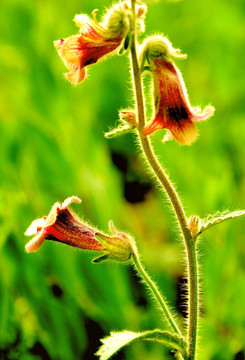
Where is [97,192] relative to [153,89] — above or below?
above

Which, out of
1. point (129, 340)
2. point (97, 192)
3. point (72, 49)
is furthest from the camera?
point (97, 192)

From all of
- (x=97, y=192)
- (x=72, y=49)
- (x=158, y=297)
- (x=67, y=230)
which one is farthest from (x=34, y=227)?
(x=97, y=192)

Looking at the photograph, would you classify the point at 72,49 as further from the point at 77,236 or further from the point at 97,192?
the point at 97,192

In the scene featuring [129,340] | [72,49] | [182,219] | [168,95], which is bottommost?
[129,340]

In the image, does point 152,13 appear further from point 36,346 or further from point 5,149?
point 36,346

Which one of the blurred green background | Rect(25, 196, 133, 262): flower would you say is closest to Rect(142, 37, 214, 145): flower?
Rect(25, 196, 133, 262): flower

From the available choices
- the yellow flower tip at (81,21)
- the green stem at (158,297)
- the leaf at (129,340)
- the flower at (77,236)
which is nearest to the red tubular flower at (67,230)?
the flower at (77,236)

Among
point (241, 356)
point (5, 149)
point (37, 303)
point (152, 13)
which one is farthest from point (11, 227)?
point (152, 13)
